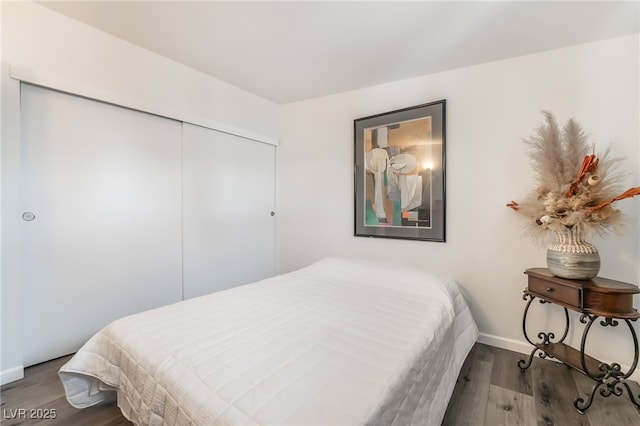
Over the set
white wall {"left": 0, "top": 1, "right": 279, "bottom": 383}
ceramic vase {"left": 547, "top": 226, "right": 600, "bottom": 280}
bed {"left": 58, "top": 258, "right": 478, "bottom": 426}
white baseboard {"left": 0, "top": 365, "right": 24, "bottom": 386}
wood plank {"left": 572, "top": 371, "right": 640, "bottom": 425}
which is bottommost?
wood plank {"left": 572, "top": 371, "right": 640, "bottom": 425}

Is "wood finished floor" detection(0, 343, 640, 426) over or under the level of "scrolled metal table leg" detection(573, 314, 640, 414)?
under

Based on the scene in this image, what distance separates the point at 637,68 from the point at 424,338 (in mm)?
2281

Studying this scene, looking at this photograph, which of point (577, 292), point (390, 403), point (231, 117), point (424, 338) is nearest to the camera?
point (390, 403)

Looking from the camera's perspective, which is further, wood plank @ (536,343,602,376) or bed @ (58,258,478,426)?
wood plank @ (536,343,602,376)

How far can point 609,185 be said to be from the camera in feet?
5.08

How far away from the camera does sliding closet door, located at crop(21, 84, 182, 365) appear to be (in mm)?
1803

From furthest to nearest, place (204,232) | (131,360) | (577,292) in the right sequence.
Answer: (204,232), (577,292), (131,360)

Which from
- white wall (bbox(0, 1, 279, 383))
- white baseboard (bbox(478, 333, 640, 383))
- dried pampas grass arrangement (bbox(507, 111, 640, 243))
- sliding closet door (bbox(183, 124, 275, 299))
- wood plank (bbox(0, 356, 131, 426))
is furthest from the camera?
sliding closet door (bbox(183, 124, 275, 299))

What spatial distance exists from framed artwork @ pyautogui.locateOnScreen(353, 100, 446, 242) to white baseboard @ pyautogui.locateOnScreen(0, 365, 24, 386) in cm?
263

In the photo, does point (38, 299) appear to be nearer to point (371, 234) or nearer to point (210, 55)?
point (210, 55)

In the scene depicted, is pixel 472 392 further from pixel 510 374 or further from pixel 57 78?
pixel 57 78

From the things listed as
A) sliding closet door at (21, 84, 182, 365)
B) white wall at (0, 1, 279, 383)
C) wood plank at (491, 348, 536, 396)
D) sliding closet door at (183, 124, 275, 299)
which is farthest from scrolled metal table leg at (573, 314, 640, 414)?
white wall at (0, 1, 279, 383)

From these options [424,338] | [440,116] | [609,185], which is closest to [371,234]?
[440,116]

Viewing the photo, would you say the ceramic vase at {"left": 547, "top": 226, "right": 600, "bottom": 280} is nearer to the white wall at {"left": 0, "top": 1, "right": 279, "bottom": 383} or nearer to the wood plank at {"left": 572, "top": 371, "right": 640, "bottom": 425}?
the wood plank at {"left": 572, "top": 371, "right": 640, "bottom": 425}
